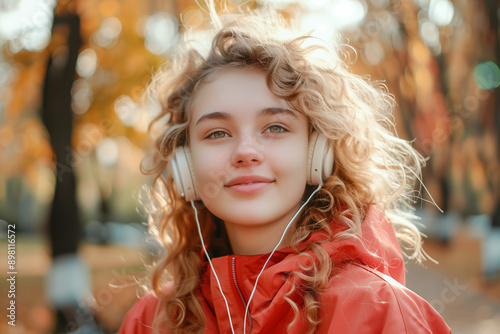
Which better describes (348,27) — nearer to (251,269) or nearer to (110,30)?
(110,30)

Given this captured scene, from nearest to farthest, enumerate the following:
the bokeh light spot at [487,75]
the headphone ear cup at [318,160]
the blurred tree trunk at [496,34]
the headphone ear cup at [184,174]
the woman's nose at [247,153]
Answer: the woman's nose at [247,153], the headphone ear cup at [318,160], the headphone ear cup at [184,174], the blurred tree trunk at [496,34], the bokeh light spot at [487,75]

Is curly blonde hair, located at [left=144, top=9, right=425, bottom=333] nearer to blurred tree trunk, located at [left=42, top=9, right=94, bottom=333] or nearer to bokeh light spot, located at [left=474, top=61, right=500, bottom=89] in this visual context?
blurred tree trunk, located at [left=42, top=9, right=94, bottom=333]

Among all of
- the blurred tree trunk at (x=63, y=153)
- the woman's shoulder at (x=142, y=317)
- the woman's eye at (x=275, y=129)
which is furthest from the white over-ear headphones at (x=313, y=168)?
the blurred tree trunk at (x=63, y=153)

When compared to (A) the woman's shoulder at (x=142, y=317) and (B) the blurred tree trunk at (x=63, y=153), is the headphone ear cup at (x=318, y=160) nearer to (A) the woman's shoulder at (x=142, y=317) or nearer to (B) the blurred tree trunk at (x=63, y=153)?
(A) the woman's shoulder at (x=142, y=317)

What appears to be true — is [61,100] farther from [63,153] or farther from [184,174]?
[184,174]

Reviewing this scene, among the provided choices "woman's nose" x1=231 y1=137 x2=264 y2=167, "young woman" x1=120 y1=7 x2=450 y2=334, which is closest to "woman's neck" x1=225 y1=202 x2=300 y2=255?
"young woman" x1=120 y1=7 x2=450 y2=334

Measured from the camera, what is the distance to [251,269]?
6.68 ft

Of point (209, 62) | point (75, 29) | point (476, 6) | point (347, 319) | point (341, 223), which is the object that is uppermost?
point (476, 6)

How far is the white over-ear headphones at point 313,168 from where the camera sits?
2.10 m

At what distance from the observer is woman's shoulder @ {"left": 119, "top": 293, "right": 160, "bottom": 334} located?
2.39 meters

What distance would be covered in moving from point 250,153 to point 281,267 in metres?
0.46

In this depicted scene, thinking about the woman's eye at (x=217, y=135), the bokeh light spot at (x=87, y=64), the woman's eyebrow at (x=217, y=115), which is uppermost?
the bokeh light spot at (x=87, y=64)

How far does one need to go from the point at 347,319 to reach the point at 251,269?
19.1 inches

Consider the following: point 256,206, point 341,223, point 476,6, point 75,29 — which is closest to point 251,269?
point 256,206
